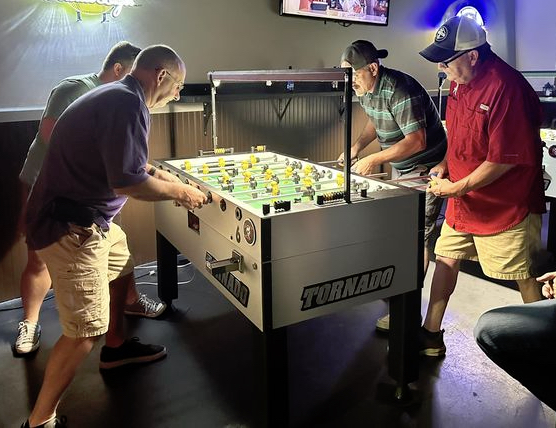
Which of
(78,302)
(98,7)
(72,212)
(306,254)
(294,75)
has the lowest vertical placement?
(78,302)

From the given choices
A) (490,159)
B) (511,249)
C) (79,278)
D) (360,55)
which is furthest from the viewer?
(360,55)

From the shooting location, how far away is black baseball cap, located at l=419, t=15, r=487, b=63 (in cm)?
223

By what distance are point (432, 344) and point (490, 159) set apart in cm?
94

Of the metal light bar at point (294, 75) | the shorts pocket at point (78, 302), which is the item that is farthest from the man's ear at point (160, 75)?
the shorts pocket at point (78, 302)

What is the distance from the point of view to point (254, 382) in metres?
2.19

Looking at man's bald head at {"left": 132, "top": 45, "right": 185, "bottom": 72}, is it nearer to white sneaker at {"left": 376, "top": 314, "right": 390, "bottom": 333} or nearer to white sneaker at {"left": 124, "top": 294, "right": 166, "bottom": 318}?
white sneaker at {"left": 124, "top": 294, "right": 166, "bottom": 318}

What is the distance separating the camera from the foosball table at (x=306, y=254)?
5.85ft

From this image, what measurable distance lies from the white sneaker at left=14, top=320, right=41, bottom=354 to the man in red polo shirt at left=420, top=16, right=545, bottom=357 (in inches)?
81.9

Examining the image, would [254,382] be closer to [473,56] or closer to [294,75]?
[294,75]

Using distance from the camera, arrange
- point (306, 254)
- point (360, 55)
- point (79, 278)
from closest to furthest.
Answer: point (306, 254)
point (79, 278)
point (360, 55)

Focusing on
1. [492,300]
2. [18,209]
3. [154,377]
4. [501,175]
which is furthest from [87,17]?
[492,300]

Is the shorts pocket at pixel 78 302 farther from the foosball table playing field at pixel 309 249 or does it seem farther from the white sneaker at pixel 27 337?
the white sneaker at pixel 27 337

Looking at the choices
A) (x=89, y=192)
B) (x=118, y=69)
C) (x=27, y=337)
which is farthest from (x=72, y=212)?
(x=27, y=337)

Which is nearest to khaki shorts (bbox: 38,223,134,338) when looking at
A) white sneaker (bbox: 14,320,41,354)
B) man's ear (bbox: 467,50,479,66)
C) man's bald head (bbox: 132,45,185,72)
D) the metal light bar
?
man's bald head (bbox: 132,45,185,72)
